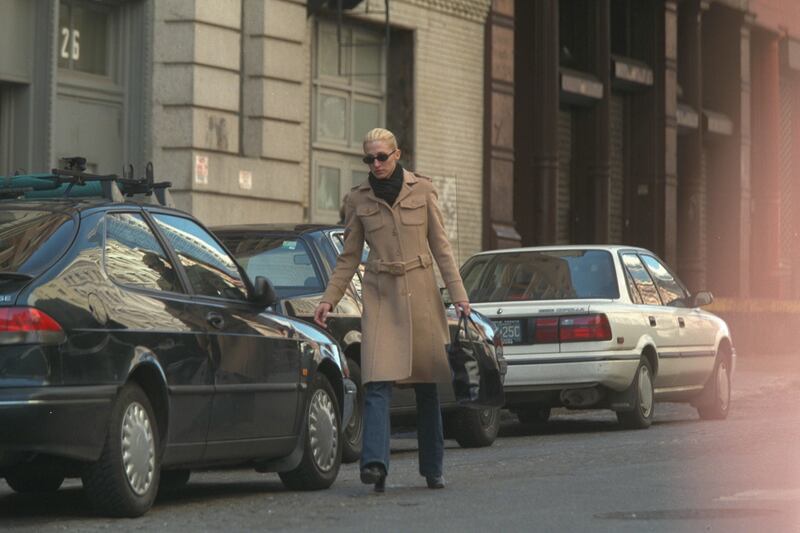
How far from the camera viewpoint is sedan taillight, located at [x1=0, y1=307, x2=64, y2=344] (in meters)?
7.97

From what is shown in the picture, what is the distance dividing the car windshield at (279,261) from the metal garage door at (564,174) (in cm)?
1755

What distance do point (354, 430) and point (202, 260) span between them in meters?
2.97

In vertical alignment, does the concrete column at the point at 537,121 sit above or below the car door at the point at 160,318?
above

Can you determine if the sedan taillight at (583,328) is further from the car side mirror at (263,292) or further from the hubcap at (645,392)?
the car side mirror at (263,292)

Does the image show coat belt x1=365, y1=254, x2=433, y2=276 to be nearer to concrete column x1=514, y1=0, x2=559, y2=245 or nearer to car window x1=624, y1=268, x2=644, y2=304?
car window x1=624, y1=268, x2=644, y2=304

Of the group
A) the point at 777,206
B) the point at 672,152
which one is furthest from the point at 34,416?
the point at 777,206

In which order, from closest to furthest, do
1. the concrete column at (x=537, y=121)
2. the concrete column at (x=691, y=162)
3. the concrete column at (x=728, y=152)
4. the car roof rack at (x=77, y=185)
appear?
the car roof rack at (x=77, y=185) < the concrete column at (x=537, y=121) < the concrete column at (x=691, y=162) < the concrete column at (x=728, y=152)

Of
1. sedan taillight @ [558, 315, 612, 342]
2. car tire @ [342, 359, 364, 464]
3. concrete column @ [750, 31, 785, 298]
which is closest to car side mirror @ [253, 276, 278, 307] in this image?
car tire @ [342, 359, 364, 464]

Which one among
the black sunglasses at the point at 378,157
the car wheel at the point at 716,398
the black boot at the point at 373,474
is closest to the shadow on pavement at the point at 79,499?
the black boot at the point at 373,474

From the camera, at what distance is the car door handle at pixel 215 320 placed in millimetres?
9391

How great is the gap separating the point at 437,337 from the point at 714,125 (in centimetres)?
2512

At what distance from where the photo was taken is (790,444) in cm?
1335

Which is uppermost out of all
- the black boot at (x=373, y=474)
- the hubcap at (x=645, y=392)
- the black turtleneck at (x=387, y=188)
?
the black turtleneck at (x=387, y=188)

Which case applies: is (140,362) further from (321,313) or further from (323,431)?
(323,431)
